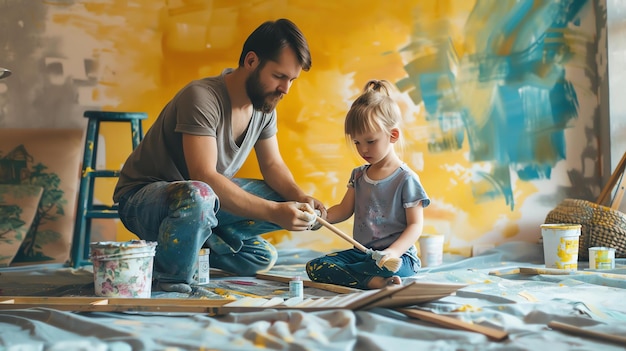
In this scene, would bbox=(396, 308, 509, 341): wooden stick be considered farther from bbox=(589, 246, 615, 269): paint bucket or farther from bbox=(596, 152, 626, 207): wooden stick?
bbox=(596, 152, 626, 207): wooden stick

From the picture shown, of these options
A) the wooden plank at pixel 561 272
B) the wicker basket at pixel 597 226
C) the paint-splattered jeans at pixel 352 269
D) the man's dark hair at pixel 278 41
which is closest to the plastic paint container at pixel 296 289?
the paint-splattered jeans at pixel 352 269

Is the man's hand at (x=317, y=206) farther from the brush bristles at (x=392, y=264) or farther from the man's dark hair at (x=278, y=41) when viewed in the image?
the man's dark hair at (x=278, y=41)

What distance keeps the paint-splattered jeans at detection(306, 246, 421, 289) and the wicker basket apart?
107cm

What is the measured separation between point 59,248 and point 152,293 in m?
1.38

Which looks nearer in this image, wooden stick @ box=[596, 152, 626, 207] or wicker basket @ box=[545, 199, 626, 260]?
wicker basket @ box=[545, 199, 626, 260]

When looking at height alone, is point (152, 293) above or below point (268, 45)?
below

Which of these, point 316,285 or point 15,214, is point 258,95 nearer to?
point 316,285

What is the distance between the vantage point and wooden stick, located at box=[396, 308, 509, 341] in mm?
1471

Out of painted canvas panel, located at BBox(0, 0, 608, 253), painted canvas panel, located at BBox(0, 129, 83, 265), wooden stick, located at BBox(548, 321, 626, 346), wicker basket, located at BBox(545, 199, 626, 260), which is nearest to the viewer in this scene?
wooden stick, located at BBox(548, 321, 626, 346)

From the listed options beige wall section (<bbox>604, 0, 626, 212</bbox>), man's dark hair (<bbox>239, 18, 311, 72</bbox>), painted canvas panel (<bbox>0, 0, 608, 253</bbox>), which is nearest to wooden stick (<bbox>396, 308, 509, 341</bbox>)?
man's dark hair (<bbox>239, 18, 311, 72</bbox>)

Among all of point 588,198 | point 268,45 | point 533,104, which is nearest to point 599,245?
point 588,198

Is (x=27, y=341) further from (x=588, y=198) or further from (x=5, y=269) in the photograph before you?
(x=588, y=198)

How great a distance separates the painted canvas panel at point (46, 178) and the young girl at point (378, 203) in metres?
1.64

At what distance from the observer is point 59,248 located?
3395 millimetres
